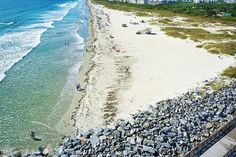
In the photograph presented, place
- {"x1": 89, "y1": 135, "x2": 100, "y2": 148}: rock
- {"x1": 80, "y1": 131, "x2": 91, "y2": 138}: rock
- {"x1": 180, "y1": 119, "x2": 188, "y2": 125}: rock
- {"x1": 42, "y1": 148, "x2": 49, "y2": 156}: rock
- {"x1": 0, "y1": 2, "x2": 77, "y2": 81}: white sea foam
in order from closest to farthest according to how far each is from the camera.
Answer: {"x1": 89, "y1": 135, "x2": 100, "y2": 148}: rock → {"x1": 42, "y1": 148, "x2": 49, "y2": 156}: rock → {"x1": 80, "y1": 131, "x2": 91, "y2": 138}: rock → {"x1": 180, "y1": 119, "x2": 188, "y2": 125}: rock → {"x1": 0, "y1": 2, "x2": 77, "y2": 81}: white sea foam

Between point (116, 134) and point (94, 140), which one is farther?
point (116, 134)

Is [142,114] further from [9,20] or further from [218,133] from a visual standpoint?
[9,20]

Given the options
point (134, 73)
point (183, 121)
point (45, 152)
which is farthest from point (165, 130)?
point (134, 73)

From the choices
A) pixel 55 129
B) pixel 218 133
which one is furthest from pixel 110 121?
pixel 218 133

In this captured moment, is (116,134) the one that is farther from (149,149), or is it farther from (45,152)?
(45,152)

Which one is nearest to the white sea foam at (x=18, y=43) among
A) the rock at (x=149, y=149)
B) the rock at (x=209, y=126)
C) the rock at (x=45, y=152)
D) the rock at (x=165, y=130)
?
the rock at (x=45, y=152)

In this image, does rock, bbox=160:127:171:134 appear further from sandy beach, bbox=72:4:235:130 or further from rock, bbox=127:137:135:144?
sandy beach, bbox=72:4:235:130

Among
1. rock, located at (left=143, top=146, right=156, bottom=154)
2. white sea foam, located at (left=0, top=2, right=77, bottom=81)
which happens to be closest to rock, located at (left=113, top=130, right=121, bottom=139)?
rock, located at (left=143, top=146, right=156, bottom=154)
